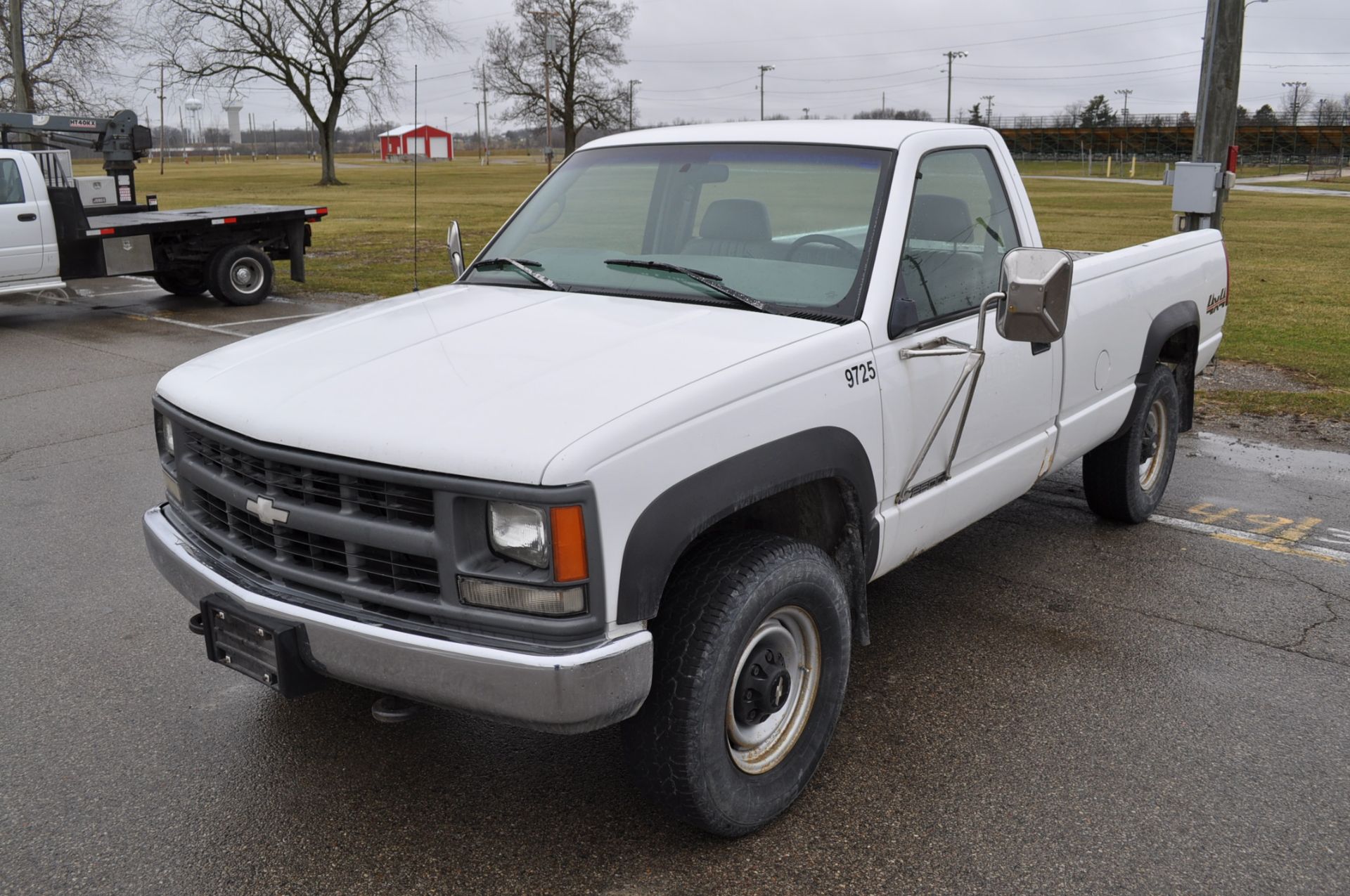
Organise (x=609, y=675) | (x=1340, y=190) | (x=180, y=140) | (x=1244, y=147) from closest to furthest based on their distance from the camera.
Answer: (x=609, y=675) → (x=1340, y=190) → (x=1244, y=147) → (x=180, y=140)

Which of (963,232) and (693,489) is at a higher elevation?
(963,232)

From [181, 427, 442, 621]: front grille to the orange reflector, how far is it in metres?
0.32

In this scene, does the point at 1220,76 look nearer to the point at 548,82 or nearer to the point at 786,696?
the point at 786,696

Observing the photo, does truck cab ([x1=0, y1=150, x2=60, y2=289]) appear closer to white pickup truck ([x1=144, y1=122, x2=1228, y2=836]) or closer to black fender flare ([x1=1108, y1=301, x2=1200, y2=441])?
white pickup truck ([x1=144, y1=122, x2=1228, y2=836])

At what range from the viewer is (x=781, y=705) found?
10.8 ft

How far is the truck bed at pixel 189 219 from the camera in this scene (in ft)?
42.8

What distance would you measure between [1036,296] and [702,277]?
3.51ft

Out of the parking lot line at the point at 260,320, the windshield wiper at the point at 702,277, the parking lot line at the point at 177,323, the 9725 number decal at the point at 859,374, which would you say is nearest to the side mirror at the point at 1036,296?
the 9725 number decal at the point at 859,374

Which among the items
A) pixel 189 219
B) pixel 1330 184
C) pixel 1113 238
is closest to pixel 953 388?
pixel 189 219

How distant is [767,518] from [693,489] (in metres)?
0.74

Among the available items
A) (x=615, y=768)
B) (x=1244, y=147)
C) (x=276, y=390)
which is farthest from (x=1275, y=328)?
(x=1244, y=147)

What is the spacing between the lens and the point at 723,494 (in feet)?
9.53

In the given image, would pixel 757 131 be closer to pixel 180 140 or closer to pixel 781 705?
pixel 781 705

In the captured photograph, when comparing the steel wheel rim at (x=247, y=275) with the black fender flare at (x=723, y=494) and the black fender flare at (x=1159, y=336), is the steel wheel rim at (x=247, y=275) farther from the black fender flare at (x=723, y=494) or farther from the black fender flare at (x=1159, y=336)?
the black fender flare at (x=723, y=494)
